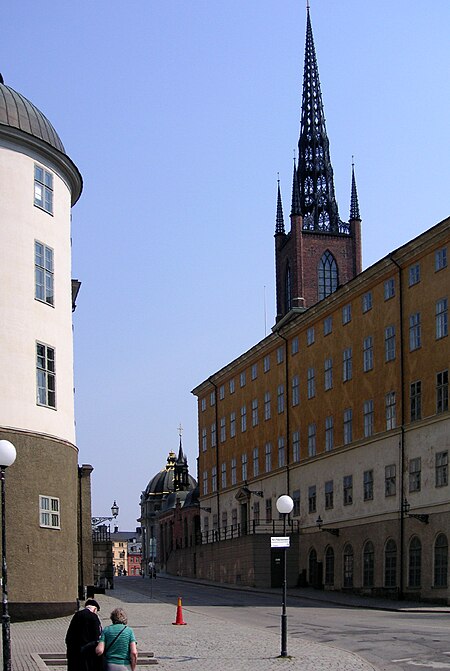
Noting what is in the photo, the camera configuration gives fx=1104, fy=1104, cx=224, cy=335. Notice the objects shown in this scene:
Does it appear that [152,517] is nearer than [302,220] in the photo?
No

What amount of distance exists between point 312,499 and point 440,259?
19.6m

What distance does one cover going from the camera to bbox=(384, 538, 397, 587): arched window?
50406 millimetres

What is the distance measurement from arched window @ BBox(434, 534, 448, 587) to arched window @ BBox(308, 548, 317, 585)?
1545 centimetres

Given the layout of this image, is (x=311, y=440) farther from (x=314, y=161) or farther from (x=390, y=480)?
(x=314, y=161)

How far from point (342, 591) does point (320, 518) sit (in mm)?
4908

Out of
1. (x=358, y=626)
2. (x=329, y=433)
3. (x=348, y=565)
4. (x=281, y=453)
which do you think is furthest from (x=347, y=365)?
(x=358, y=626)

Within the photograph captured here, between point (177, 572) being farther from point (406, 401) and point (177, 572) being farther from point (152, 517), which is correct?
point (152, 517)

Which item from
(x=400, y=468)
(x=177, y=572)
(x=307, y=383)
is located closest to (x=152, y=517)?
(x=177, y=572)

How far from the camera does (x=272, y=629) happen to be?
1201 inches

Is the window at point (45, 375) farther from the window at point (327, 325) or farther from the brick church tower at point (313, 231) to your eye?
the brick church tower at point (313, 231)

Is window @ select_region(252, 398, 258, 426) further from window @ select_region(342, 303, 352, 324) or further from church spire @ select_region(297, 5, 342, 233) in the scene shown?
church spire @ select_region(297, 5, 342, 233)

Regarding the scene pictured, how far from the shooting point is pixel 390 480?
51.4 metres

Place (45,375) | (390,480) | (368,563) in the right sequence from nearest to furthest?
(45,375), (390,480), (368,563)

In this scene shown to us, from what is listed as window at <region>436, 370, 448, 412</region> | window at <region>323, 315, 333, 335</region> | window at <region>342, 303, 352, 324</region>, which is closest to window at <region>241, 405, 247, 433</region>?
window at <region>323, 315, 333, 335</region>
